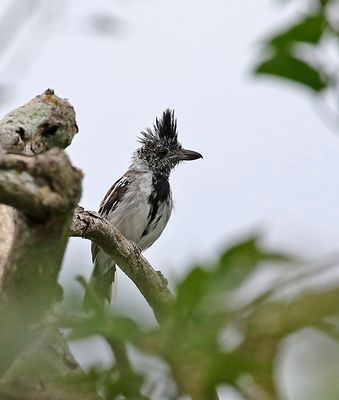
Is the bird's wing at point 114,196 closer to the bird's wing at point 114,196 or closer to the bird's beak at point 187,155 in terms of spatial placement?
the bird's wing at point 114,196

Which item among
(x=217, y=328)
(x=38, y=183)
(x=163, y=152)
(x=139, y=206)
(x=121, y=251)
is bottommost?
(x=217, y=328)

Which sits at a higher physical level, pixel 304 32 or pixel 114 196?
pixel 114 196

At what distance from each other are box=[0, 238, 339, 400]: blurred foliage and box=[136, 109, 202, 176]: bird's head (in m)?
7.79

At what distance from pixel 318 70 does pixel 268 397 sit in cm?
48

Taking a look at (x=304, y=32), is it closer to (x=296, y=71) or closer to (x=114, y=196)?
(x=296, y=71)

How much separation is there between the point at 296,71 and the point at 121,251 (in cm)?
387

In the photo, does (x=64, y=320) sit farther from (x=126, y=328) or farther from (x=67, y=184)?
(x=67, y=184)

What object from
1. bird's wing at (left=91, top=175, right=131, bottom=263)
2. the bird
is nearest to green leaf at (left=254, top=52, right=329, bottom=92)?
the bird

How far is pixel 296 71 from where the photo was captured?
109 centimetres

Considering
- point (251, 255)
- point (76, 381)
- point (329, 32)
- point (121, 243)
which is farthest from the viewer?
point (121, 243)

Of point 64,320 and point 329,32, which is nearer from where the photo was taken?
point 64,320

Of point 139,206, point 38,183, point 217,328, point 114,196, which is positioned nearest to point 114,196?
point 114,196

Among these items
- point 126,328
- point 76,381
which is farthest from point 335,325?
point 76,381

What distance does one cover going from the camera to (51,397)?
110cm
